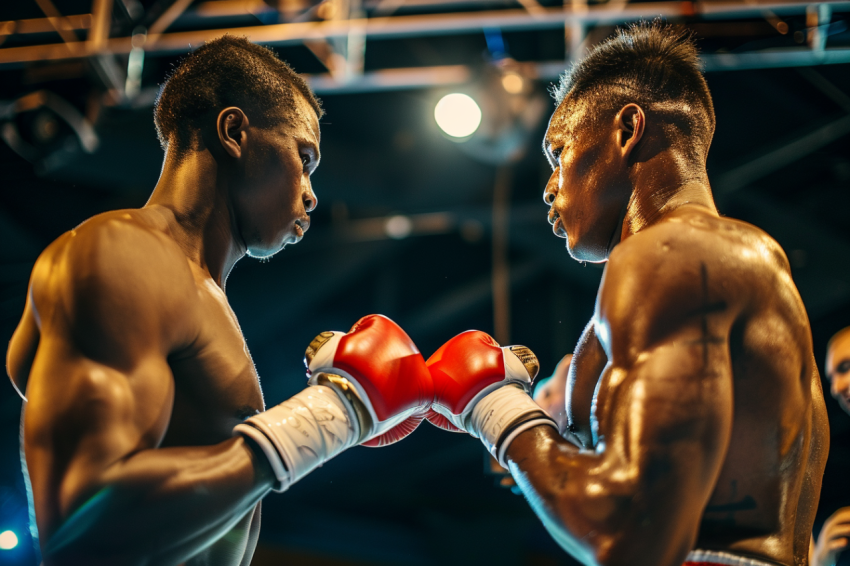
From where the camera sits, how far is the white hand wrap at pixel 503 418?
178cm

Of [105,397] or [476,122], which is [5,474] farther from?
[105,397]

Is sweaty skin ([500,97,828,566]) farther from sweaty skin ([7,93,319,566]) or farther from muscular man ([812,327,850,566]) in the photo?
muscular man ([812,327,850,566])

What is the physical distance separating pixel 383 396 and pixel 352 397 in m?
0.08

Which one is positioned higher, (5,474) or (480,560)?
(5,474)

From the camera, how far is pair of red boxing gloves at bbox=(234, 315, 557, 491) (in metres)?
1.75

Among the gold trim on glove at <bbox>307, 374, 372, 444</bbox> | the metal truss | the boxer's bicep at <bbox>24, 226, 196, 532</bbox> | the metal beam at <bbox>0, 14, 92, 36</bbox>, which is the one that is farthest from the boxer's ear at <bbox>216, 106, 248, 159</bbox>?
the metal beam at <bbox>0, 14, 92, 36</bbox>

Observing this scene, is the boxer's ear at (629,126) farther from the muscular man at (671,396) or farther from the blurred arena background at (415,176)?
the blurred arena background at (415,176)

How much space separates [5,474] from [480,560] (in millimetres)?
4901

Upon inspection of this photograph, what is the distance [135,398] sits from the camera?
1548 mm

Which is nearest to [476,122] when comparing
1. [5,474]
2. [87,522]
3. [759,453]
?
[759,453]

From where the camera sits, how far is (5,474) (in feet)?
21.8

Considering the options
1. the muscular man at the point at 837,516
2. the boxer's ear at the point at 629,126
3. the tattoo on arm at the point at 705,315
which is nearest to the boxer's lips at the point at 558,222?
the boxer's ear at the point at 629,126

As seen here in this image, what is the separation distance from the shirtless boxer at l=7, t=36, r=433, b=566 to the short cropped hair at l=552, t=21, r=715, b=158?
939 mm

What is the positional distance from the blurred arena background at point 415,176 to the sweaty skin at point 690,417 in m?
2.83
